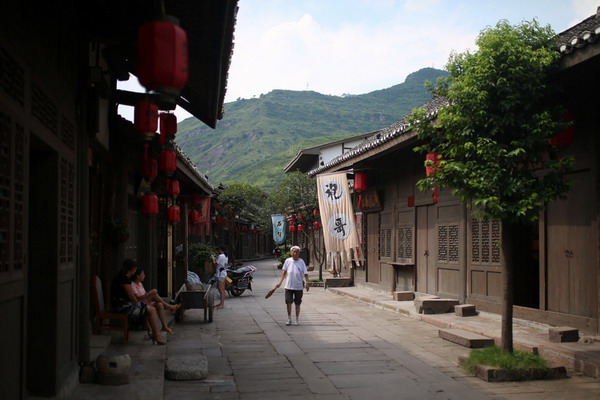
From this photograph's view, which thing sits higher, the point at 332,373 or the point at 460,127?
the point at 460,127

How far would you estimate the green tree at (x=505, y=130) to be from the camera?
7316mm

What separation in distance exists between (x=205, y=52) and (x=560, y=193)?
455 cm

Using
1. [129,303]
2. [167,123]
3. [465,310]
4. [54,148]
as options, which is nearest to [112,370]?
[54,148]

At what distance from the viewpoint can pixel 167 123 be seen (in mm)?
9539

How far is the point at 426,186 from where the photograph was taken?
27.1 feet

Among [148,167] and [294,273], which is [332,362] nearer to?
[294,273]

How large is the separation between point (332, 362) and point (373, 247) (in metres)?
11.9

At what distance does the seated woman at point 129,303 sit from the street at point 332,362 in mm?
538

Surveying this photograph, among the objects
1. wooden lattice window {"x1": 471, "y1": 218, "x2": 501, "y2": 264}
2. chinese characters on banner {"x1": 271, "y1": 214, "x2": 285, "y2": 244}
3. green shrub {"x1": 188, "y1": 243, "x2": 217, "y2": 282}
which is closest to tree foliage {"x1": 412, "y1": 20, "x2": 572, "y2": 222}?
wooden lattice window {"x1": 471, "y1": 218, "x2": 501, "y2": 264}

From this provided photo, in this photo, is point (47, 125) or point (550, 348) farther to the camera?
point (550, 348)

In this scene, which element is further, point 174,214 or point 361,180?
point 361,180

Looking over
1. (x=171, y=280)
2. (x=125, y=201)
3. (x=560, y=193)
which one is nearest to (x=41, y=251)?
(x=125, y=201)

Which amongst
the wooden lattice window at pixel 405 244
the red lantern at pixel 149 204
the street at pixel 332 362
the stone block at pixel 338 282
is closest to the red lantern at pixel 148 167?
the red lantern at pixel 149 204

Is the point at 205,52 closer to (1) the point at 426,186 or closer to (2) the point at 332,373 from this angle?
(1) the point at 426,186
